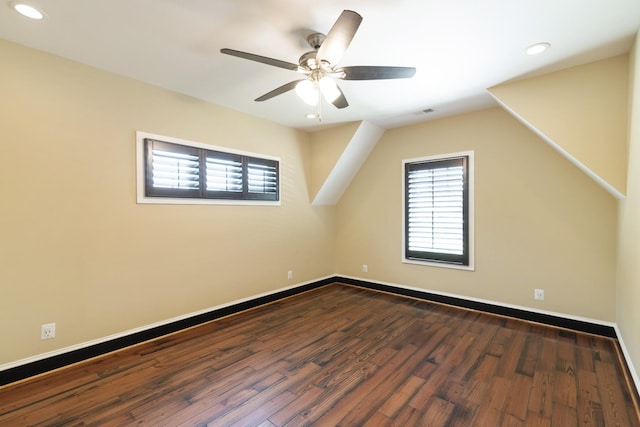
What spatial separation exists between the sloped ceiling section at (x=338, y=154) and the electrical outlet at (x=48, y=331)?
3478 mm

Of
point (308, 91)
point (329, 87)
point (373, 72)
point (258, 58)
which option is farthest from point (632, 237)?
point (258, 58)

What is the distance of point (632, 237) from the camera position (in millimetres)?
2182

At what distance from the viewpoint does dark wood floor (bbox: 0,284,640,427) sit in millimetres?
1852

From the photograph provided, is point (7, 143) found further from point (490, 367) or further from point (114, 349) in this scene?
point (490, 367)

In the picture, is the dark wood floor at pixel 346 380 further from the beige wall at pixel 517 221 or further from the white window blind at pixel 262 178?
the white window blind at pixel 262 178

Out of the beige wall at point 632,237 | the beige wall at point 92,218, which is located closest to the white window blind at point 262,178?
the beige wall at point 92,218

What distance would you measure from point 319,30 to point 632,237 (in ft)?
9.46

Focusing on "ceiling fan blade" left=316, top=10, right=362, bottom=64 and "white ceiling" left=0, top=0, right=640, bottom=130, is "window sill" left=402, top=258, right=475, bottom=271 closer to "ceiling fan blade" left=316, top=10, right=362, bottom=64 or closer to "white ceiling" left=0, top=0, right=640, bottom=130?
"white ceiling" left=0, top=0, right=640, bottom=130

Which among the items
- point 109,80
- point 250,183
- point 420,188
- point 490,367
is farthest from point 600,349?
point 109,80

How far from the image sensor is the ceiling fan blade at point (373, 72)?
6.61 feet

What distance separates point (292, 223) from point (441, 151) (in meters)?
2.49

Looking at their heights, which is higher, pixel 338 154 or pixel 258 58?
pixel 258 58

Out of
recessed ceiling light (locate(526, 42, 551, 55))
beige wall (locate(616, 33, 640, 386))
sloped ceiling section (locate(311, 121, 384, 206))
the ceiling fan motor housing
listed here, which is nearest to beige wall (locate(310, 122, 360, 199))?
sloped ceiling section (locate(311, 121, 384, 206))

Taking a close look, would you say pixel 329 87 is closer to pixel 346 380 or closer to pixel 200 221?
pixel 200 221
